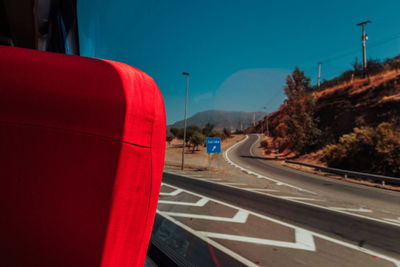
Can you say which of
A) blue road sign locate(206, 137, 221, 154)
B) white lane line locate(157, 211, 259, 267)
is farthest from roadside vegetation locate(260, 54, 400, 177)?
white lane line locate(157, 211, 259, 267)

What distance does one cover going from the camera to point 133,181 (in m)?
1.12

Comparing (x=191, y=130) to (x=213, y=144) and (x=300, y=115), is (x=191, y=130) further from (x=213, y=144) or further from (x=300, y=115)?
(x=213, y=144)

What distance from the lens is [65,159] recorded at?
1003mm

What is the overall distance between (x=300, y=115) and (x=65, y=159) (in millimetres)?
32057

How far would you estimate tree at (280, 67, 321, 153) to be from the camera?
26938mm

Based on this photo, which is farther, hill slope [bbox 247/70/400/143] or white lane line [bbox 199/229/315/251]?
hill slope [bbox 247/70/400/143]

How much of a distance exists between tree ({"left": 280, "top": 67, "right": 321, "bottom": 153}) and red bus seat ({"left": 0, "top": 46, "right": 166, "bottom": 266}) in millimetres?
29555

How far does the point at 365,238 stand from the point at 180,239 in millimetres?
4153

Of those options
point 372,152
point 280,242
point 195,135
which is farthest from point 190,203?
point 195,135

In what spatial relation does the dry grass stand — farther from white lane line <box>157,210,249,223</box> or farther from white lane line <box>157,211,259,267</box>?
white lane line <box>157,211,259,267</box>

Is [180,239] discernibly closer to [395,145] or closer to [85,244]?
[85,244]

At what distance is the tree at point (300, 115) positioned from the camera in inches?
1061

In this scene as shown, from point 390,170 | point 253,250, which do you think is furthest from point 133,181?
point 390,170

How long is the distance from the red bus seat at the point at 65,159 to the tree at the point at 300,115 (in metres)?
29.6
